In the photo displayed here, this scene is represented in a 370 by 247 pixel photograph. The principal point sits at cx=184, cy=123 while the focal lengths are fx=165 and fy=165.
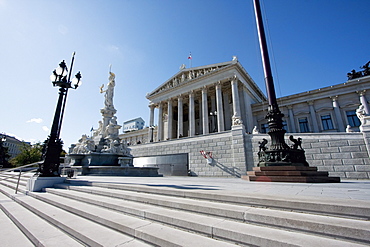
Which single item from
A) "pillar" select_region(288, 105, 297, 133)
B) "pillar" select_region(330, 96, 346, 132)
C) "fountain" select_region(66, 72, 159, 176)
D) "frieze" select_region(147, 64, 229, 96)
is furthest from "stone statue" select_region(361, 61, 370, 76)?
"fountain" select_region(66, 72, 159, 176)

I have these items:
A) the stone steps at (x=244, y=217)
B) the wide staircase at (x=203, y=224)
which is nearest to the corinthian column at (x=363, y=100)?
the wide staircase at (x=203, y=224)

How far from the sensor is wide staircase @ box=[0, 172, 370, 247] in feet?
6.25

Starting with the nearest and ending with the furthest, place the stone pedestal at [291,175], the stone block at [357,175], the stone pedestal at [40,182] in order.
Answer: the stone pedestal at [291,175] < the stone pedestal at [40,182] < the stone block at [357,175]

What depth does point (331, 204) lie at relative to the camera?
2.21 metres

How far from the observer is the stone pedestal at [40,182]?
250 inches

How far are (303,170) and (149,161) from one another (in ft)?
59.9

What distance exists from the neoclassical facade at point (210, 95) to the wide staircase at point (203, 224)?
2196 cm

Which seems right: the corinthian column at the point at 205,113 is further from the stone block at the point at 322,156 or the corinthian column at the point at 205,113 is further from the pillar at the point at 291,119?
the stone block at the point at 322,156

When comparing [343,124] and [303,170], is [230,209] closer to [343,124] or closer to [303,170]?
[303,170]

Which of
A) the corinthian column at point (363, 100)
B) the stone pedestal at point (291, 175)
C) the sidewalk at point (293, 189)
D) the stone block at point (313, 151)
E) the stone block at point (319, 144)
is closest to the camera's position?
the sidewalk at point (293, 189)

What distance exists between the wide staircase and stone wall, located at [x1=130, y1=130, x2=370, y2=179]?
39.4 ft

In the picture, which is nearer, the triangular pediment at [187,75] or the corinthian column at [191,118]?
the corinthian column at [191,118]

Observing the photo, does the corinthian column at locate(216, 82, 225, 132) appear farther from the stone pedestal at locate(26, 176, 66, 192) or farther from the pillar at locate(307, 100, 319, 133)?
the stone pedestal at locate(26, 176, 66, 192)

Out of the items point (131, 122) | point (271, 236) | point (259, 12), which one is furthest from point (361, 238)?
point (131, 122)
